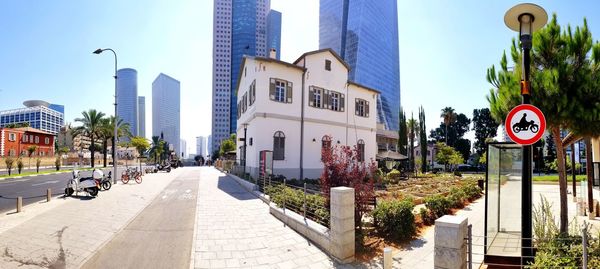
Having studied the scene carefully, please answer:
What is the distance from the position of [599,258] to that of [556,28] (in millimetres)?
4687

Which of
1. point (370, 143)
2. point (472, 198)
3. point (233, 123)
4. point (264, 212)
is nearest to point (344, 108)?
point (370, 143)

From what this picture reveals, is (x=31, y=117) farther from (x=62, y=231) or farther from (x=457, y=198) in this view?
(x=457, y=198)

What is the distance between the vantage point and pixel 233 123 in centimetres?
12031

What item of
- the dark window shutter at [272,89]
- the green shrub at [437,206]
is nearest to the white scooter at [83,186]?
the dark window shutter at [272,89]

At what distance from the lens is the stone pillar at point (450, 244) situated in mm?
4078

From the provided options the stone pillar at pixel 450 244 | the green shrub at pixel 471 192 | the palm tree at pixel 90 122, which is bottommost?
the green shrub at pixel 471 192

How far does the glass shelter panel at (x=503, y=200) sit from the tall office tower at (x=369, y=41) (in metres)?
84.2

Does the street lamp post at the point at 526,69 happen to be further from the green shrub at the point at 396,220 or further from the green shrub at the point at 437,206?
the green shrub at the point at 437,206

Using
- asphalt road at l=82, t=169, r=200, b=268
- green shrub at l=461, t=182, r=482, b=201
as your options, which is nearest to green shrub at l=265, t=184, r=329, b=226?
asphalt road at l=82, t=169, r=200, b=268

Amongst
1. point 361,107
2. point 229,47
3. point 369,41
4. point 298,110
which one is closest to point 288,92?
point 298,110

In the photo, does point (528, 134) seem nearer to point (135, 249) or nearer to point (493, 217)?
point (493, 217)

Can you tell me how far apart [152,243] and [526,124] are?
8.34m

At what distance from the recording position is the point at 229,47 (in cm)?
12244

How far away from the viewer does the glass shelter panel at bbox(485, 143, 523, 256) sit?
5.59 m
